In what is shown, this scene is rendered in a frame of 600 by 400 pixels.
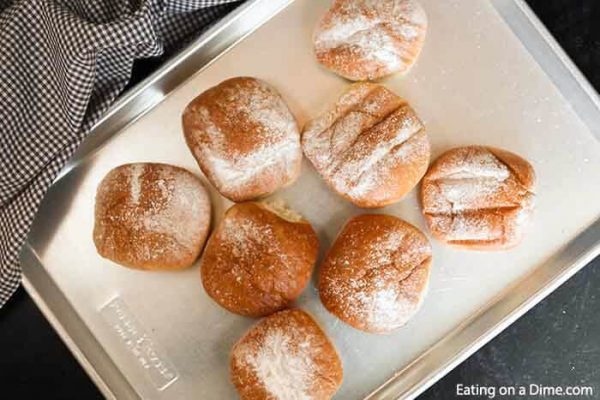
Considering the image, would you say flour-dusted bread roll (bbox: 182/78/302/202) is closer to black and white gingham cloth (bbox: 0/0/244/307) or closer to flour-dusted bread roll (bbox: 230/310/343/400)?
black and white gingham cloth (bbox: 0/0/244/307)

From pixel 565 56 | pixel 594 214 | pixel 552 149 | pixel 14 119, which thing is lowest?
pixel 594 214

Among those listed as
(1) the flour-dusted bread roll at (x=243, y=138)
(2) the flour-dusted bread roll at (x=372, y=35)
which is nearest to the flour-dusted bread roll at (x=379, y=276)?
(1) the flour-dusted bread roll at (x=243, y=138)

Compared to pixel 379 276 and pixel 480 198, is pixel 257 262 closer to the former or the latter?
pixel 379 276

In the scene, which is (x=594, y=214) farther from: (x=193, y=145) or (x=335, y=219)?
(x=193, y=145)

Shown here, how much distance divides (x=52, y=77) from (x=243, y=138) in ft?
1.43

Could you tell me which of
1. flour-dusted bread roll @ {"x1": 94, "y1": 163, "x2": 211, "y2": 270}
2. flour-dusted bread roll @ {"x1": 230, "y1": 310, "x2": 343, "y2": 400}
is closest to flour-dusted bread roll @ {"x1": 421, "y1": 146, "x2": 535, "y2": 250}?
flour-dusted bread roll @ {"x1": 230, "y1": 310, "x2": 343, "y2": 400}

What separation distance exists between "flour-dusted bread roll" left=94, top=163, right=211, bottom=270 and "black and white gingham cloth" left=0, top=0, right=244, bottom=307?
0.14 m

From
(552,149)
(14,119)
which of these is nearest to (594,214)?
(552,149)

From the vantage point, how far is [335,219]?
1681 mm

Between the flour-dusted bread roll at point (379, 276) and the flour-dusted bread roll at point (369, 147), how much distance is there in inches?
3.1

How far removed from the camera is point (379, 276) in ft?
5.12

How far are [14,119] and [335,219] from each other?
0.74 metres

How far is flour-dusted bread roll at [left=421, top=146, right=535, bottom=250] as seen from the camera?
1.57m

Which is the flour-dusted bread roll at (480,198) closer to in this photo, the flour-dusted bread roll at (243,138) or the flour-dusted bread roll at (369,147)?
the flour-dusted bread roll at (369,147)
